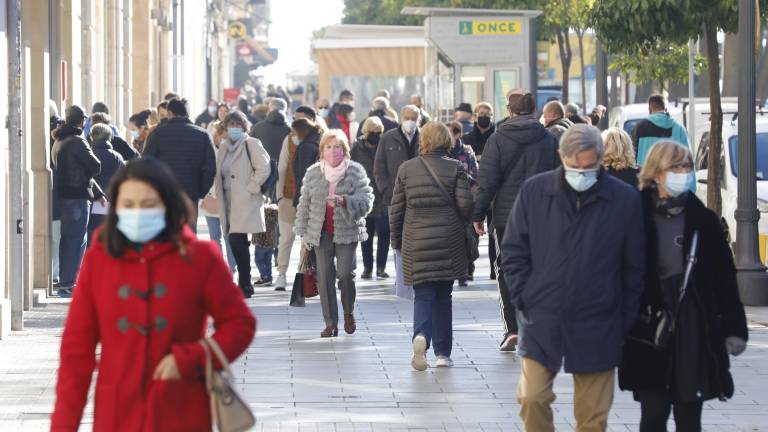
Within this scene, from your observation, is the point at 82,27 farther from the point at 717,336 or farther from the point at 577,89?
the point at 577,89

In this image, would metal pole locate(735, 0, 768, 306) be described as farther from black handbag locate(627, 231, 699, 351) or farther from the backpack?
black handbag locate(627, 231, 699, 351)

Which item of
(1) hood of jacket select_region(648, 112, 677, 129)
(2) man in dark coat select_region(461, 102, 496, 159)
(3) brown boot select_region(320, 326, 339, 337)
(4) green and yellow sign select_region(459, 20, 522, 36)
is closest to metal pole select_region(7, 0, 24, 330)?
(3) brown boot select_region(320, 326, 339, 337)

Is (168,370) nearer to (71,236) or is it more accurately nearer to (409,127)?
(71,236)

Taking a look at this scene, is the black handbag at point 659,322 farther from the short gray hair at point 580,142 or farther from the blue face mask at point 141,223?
the blue face mask at point 141,223

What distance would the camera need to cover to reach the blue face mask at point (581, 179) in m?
6.57

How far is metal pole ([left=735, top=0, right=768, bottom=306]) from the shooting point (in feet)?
46.7

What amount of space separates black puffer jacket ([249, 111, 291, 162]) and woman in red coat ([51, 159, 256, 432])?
12.6m

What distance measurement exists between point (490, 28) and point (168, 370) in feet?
84.4

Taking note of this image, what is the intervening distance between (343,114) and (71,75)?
13.8ft

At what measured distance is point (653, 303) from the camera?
21.9ft

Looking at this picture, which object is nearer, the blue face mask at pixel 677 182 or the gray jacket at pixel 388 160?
the blue face mask at pixel 677 182

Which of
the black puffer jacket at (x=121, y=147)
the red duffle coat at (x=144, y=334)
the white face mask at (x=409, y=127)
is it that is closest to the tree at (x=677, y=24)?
the white face mask at (x=409, y=127)

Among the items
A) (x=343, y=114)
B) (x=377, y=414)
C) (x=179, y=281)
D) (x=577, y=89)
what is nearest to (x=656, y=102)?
(x=343, y=114)

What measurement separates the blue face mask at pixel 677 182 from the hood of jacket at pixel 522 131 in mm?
4334
